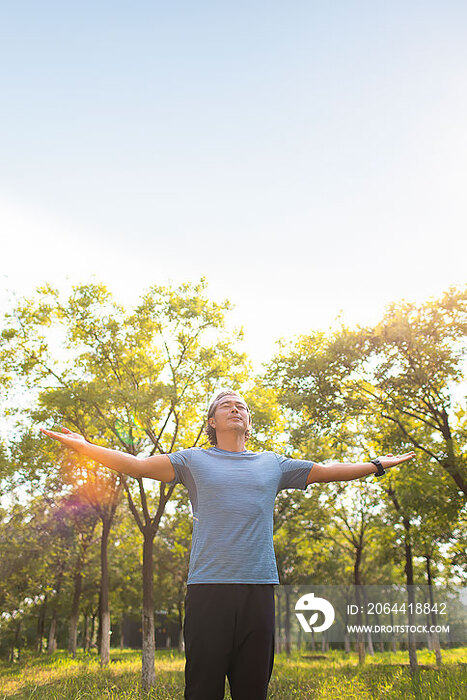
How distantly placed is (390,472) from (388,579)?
83.4 ft

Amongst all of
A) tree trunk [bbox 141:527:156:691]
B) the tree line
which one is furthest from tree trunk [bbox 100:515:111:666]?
tree trunk [bbox 141:527:156:691]

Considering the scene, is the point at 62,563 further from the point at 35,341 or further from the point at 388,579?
the point at 388,579

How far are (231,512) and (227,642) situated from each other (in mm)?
566

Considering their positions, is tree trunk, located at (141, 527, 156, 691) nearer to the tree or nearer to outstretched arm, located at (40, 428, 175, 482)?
the tree

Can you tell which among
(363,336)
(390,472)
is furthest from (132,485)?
(363,336)

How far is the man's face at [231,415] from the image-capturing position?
3.04m

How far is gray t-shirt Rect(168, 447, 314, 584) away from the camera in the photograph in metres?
2.52

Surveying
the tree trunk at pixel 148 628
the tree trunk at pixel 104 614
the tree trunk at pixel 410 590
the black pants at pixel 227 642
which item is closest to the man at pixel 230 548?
the black pants at pixel 227 642

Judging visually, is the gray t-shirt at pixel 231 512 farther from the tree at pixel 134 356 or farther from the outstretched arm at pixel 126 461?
the tree at pixel 134 356

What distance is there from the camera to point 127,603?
135 feet

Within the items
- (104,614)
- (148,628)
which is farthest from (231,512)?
(104,614)

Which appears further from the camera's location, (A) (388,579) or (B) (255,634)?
(A) (388,579)

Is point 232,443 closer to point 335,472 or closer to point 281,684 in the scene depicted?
point 335,472

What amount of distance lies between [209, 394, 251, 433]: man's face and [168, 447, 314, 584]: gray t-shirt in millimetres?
175
